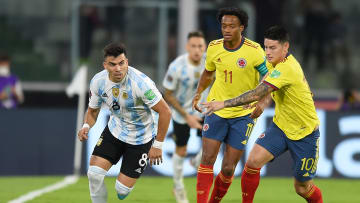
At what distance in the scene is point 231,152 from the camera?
980 centimetres

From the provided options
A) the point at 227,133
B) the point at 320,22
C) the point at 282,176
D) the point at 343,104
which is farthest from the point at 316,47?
the point at 227,133

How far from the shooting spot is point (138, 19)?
18766 millimetres

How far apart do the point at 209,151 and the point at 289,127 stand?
3.09 ft

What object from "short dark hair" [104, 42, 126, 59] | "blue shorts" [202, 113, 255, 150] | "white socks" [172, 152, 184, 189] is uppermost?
"short dark hair" [104, 42, 126, 59]

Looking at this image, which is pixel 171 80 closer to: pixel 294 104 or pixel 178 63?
pixel 178 63

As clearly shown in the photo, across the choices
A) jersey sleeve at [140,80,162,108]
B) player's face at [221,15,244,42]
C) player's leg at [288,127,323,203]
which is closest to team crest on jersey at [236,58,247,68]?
player's face at [221,15,244,42]

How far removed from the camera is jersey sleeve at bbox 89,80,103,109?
9086mm

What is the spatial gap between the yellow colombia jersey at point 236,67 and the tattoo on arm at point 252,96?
83 centimetres

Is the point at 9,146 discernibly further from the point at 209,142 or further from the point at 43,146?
the point at 209,142

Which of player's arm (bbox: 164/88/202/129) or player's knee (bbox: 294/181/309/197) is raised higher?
player's knee (bbox: 294/181/309/197)

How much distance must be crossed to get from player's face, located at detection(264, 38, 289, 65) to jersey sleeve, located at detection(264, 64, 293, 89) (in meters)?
0.19

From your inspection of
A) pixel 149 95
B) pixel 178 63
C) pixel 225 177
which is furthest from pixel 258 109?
pixel 178 63

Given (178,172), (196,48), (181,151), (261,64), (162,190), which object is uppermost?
(261,64)

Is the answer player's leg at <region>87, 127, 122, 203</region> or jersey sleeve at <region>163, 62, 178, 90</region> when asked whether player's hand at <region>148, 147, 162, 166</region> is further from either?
jersey sleeve at <region>163, 62, 178, 90</region>
